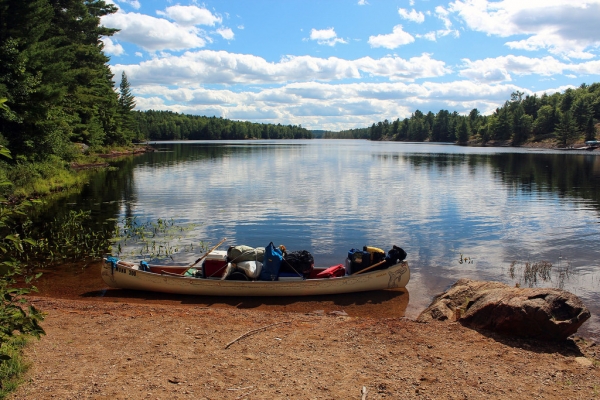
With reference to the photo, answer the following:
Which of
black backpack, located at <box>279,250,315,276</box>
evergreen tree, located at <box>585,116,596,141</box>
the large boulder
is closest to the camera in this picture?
the large boulder

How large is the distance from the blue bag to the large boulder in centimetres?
460

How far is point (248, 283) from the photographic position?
13.0 m

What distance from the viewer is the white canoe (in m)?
13.1

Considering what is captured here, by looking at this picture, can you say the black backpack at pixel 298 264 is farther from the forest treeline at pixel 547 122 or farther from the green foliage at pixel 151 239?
the forest treeline at pixel 547 122

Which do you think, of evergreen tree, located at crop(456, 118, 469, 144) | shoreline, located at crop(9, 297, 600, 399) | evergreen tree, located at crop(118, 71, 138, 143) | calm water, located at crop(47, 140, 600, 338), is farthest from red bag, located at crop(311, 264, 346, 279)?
evergreen tree, located at crop(456, 118, 469, 144)

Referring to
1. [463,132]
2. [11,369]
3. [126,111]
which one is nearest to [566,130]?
[463,132]

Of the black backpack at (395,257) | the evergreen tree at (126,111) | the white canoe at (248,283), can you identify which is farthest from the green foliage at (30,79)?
the evergreen tree at (126,111)

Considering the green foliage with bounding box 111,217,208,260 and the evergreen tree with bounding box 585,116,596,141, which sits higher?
the evergreen tree with bounding box 585,116,596,141

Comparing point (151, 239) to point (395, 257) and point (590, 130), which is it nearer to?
point (395, 257)

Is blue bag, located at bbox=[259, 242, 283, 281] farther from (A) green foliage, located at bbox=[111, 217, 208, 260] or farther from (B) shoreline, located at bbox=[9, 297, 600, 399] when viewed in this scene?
(A) green foliage, located at bbox=[111, 217, 208, 260]

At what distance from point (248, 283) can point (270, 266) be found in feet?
2.81

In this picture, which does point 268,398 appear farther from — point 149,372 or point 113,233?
point 113,233

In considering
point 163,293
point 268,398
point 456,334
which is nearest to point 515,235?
point 456,334

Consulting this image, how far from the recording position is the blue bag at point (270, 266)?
43.9 feet
